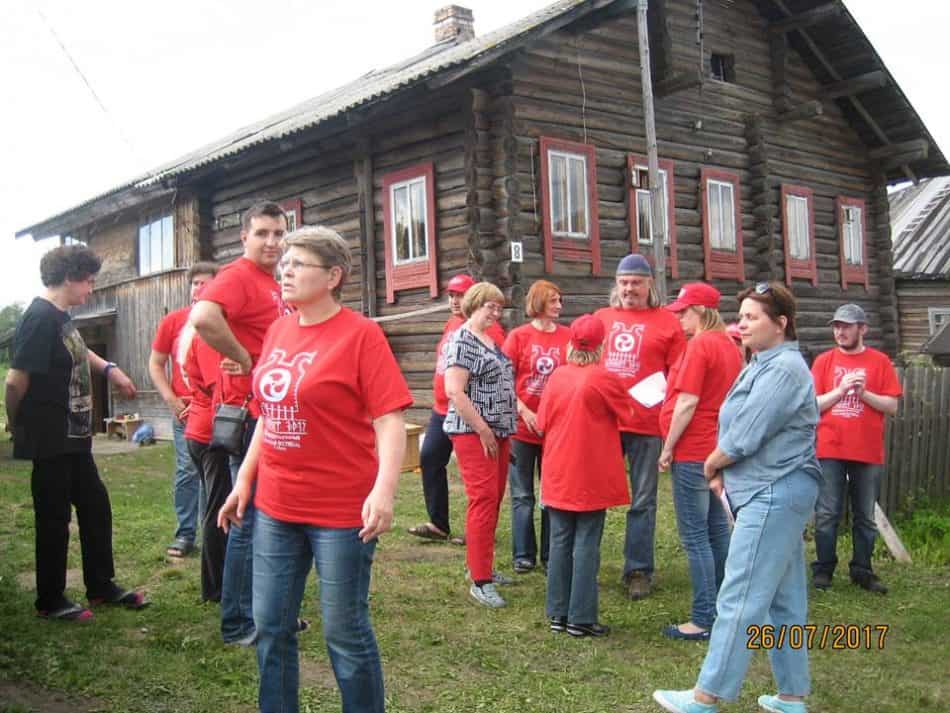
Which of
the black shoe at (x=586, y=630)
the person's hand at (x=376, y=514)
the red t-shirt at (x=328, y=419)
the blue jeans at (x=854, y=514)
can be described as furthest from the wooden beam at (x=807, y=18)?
the person's hand at (x=376, y=514)

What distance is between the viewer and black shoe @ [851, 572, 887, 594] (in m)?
5.72

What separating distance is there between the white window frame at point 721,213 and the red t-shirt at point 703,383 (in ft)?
33.4

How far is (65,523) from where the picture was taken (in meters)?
4.81

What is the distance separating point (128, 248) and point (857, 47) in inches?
590

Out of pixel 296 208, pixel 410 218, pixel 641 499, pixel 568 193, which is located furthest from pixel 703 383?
pixel 296 208

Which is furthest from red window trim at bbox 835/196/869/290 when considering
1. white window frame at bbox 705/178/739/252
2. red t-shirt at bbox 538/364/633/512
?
red t-shirt at bbox 538/364/633/512

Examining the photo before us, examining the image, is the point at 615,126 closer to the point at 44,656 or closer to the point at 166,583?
the point at 166,583

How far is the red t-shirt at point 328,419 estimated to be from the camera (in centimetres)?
303

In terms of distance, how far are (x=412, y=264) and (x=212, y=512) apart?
27.4 ft

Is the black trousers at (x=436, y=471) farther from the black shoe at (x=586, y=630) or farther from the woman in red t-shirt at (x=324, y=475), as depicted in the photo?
the woman in red t-shirt at (x=324, y=475)

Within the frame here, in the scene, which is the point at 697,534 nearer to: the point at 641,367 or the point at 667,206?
the point at 641,367

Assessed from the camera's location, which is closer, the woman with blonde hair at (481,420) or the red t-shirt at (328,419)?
the red t-shirt at (328,419)

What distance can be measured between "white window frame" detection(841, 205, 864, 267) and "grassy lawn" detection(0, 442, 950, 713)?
12267 mm
